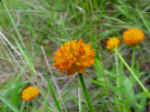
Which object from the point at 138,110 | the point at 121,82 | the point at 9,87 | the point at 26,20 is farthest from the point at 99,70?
the point at 26,20

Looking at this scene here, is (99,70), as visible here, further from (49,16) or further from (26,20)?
(26,20)

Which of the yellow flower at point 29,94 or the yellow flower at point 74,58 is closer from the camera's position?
the yellow flower at point 74,58

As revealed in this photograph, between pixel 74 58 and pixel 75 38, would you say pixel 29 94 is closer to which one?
pixel 75 38

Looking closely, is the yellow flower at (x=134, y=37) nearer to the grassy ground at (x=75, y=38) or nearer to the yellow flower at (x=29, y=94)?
the grassy ground at (x=75, y=38)

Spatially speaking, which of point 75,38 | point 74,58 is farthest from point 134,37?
point 74,58

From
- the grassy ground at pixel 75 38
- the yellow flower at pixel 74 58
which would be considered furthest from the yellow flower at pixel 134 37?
the yellow flower at pixel 74 58

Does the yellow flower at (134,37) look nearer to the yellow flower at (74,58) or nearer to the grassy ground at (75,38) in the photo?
the grassy ground at (75,38)

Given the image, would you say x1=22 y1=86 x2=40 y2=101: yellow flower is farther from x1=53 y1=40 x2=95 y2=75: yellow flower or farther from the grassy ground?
x1=53 y1=40 x2=95 y2=75: yellow flower

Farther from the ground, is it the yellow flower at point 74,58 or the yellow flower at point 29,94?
the yellow flower at point 74,58

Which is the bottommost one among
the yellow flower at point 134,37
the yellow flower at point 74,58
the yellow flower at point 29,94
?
the yellow flower at point 29,94

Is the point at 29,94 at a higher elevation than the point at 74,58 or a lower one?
lower
